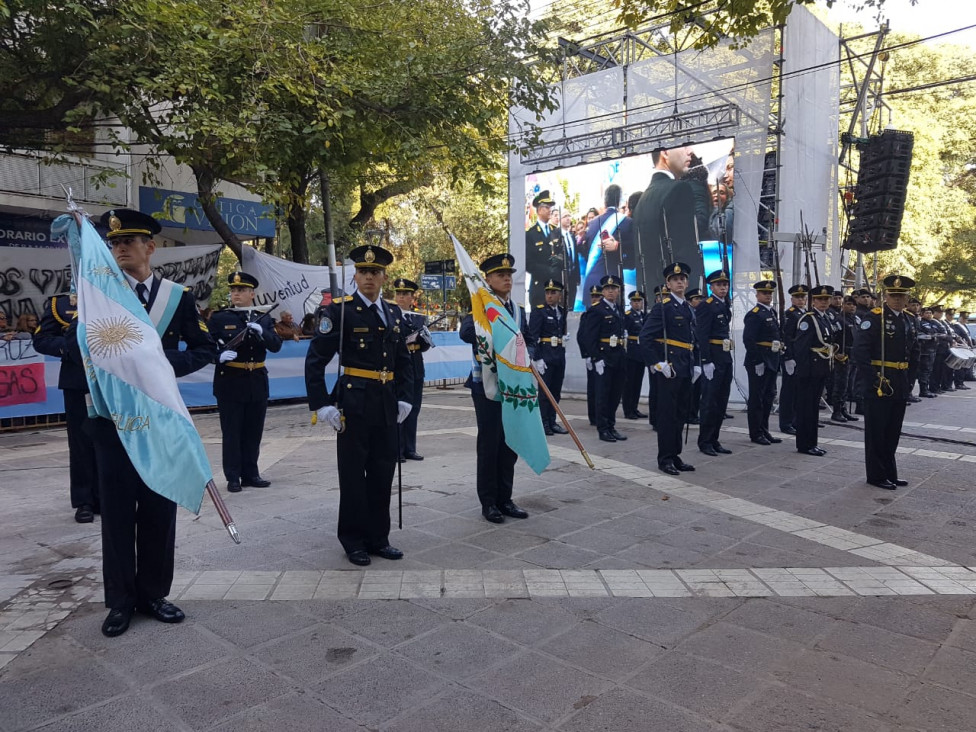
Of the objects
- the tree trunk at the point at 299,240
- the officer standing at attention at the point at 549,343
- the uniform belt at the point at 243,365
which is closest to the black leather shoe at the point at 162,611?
the uniform belt at the point at 243,365

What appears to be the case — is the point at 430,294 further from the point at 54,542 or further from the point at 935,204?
the point at 54,542

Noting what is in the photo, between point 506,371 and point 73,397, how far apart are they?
335cm

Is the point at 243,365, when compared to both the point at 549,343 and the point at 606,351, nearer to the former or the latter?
the point at 549,343

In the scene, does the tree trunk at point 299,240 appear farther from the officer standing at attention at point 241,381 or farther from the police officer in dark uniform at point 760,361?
the police officer in dark uniform at point 760,361

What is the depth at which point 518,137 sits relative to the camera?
1605 centimetres

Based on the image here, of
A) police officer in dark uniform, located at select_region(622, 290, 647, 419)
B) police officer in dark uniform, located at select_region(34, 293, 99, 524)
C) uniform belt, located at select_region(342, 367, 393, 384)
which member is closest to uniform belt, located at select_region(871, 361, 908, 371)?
police officer in dark uniform, located at select_region(622, 290, 647, 419)

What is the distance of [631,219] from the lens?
1446cm

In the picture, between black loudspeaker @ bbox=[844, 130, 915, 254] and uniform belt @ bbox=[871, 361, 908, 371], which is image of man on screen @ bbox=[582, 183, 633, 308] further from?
uniform belt @ bbox=[871, 361, 908, 371]

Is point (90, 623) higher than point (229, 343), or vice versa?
point (229, 343)

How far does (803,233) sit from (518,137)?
21.2 ft

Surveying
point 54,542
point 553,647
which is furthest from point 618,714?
point 54,542

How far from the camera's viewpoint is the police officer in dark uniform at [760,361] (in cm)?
961

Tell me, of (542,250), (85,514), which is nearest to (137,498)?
(85,514)

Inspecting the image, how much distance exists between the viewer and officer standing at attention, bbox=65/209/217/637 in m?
3.73
